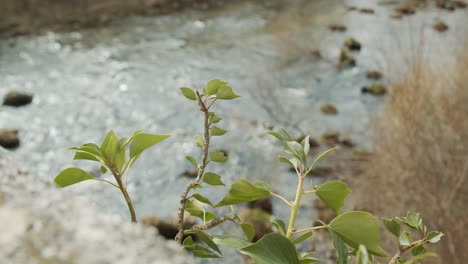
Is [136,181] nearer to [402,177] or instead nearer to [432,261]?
[402,177]

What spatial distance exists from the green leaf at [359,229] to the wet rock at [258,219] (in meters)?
1.81

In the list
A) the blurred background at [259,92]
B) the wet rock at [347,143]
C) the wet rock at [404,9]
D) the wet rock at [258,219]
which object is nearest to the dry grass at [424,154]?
the blurred background at [259,92]

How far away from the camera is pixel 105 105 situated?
9.95ft

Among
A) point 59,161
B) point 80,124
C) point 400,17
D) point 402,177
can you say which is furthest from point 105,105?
point 400,17

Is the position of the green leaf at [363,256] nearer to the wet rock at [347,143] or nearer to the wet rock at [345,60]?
the wet rock at [347,143]

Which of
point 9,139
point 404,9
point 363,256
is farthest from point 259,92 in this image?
point 363,256

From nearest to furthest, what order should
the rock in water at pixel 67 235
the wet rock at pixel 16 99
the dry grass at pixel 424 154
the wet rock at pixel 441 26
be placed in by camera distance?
the rock in water at pixel 67 235 < the dry grass at pixel 424 154 < the wet rock at pixel 16 99 < the wet rock at pixel 441 26

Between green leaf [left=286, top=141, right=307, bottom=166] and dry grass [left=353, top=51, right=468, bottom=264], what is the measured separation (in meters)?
1.27

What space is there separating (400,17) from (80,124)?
→ 2.63 m

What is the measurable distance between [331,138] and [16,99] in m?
1.59

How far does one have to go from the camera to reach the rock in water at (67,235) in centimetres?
16

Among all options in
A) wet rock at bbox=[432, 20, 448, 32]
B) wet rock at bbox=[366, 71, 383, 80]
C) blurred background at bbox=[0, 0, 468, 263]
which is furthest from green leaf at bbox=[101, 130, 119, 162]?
wet rock at bbox=[366, 71, 383, 80]

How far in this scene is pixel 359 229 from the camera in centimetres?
25

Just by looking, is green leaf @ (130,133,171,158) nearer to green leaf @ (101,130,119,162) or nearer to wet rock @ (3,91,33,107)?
green leaf @ (101,130,119,162)
